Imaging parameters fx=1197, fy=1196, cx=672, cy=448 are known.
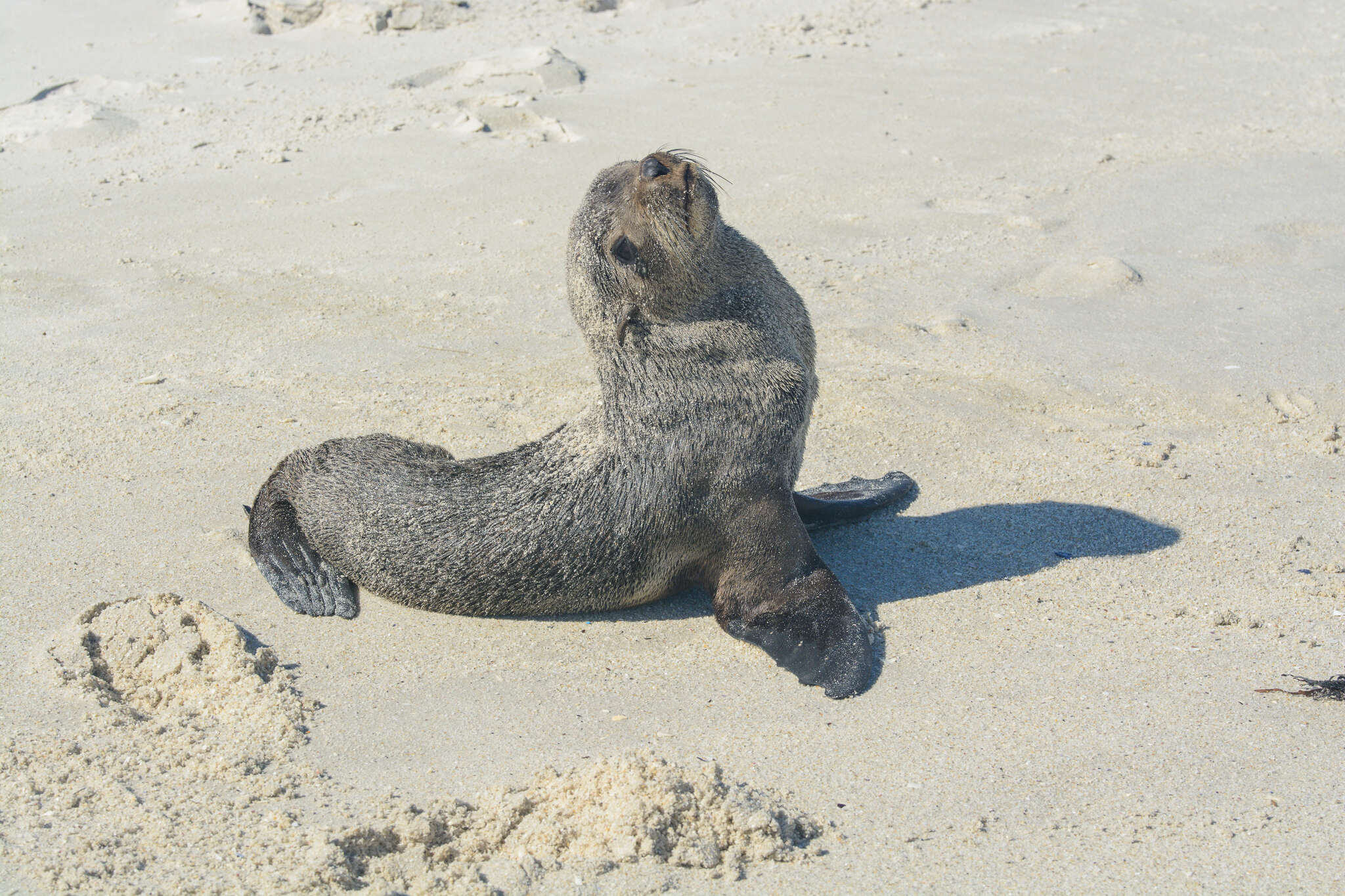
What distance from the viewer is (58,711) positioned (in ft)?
12.5

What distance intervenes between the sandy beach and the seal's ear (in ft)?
4.49

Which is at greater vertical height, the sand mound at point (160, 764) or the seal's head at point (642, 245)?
the seal's head at point (642, 245)

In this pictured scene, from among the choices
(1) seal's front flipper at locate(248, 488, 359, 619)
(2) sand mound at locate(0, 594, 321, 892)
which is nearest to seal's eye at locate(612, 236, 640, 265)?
(1) seal's front flipper at locate(248, 488, 359, 619)

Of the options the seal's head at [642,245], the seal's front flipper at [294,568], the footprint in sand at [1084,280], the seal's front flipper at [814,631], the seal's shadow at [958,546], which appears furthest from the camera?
the footprint in sand at [1084,280]

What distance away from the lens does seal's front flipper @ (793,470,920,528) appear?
16.9ft

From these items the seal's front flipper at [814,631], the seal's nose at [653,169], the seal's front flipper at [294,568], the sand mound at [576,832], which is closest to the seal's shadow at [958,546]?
the seal's front flipper at [814,631]

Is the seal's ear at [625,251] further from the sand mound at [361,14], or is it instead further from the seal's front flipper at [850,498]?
the sand mound at [361,14]

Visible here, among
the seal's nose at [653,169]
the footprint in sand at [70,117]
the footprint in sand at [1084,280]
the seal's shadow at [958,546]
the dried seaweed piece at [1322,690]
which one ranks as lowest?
the seal's shadow at [958,546]

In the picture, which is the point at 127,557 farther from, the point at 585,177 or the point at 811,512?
the point at 585,177

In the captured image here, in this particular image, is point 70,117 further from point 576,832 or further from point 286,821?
point 576,832

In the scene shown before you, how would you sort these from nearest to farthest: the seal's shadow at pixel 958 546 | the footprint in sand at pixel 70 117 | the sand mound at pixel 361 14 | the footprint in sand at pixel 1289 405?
the seal's shadow at pixel 958 546, the footprint in sand at pixel 1289 405, the footprint in sand at pixel 70 117, the sand mound at pixel 361 14

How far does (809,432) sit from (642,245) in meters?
2.13

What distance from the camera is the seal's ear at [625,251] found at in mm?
4242

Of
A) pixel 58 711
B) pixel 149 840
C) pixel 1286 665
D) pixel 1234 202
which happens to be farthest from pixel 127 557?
pixel 1234 202
